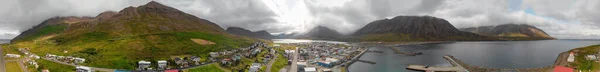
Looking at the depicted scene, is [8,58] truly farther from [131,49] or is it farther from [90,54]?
[131,49]

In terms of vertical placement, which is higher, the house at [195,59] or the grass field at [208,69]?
the house at [195,59]

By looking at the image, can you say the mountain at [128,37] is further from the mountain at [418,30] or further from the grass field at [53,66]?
the mountain at [418,30]

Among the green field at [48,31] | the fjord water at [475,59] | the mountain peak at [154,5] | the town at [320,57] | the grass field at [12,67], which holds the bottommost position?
the fjord water at [475,59]

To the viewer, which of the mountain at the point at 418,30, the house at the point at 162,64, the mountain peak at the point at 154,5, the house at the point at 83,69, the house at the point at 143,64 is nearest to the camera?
the house at the point at 83,69

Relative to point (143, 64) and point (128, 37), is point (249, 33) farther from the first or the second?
point (143, 64)

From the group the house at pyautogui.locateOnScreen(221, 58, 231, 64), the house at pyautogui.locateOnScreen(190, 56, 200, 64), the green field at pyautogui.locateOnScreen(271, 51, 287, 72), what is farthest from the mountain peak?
the green field at pyautogui.locateOnScreen(271, 51, 287, 72)

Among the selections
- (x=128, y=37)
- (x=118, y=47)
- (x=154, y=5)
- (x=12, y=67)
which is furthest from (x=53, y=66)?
(x=154, y=5)

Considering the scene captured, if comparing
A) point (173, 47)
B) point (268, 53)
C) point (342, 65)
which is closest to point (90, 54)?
point (173, 47)

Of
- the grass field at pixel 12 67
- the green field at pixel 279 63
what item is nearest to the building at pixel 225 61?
the green field at pixel 279 63
